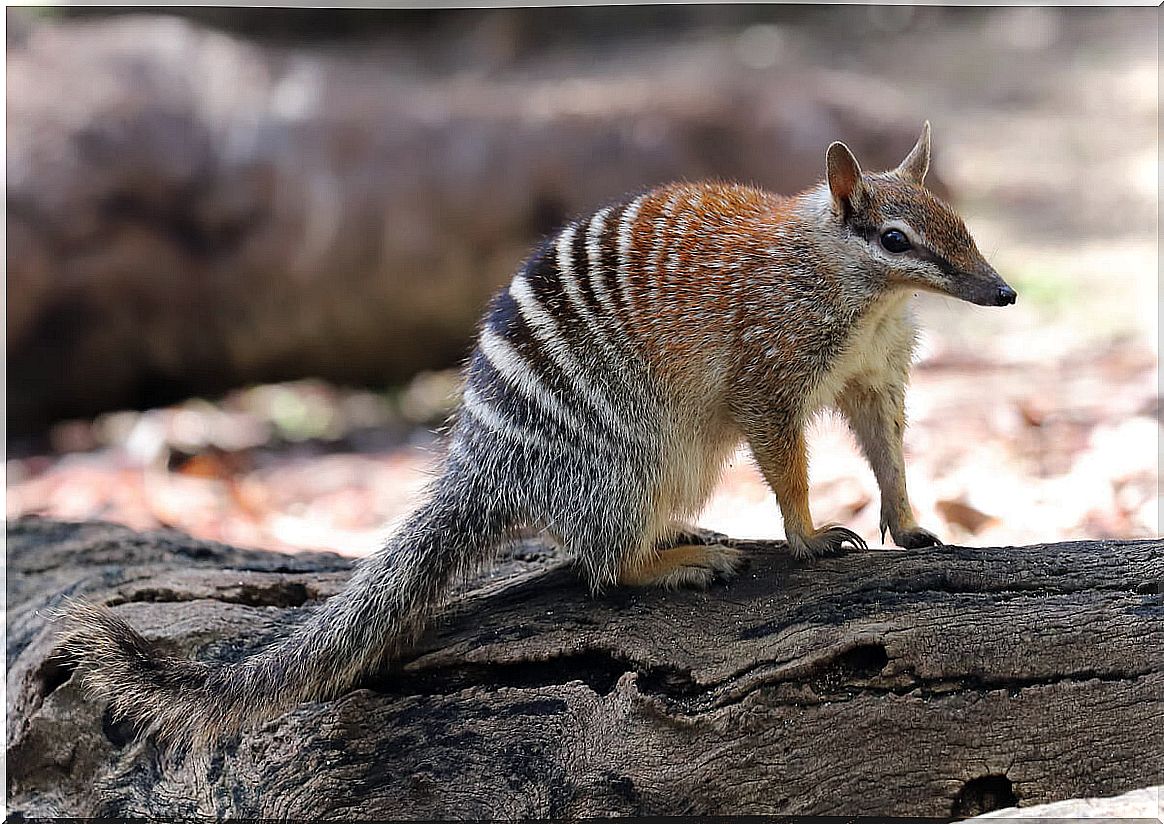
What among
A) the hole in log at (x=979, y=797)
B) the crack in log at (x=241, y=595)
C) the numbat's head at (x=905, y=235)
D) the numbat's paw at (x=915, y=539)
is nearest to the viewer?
the hole in log at (x=979, y=797)

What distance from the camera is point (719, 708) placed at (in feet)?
7.98

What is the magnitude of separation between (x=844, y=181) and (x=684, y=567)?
96 centimetres

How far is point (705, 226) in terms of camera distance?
285cm

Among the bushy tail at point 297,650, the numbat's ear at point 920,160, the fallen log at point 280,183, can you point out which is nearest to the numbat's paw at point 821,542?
the bushy tail at point 297,650

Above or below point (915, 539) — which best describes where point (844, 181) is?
above

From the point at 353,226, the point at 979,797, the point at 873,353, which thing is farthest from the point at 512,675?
the point at 353,226

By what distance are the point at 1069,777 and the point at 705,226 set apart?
1.46 m

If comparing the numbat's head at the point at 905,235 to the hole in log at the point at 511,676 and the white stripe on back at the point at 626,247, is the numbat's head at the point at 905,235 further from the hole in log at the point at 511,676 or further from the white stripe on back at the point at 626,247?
the hole in log at the point at 511,676

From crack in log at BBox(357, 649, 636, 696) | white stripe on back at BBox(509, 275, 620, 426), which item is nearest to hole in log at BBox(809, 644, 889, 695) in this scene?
crack in log at BBox(357, 649, 636, 696)

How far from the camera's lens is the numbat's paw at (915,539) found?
2.85 meters

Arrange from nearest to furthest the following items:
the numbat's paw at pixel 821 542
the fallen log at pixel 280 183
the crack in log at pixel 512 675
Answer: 1. the crack in log at pixel 512 675
2. the numbat's paw at pixel 821 542
3. the fallen log at pixel 280 183

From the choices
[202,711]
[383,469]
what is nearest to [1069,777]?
[202,711]

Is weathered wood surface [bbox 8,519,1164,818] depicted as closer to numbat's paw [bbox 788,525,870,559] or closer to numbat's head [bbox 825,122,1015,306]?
numbat's paw [bbox 788,525,870,559]

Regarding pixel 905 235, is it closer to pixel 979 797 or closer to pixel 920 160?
pixel 920 160
